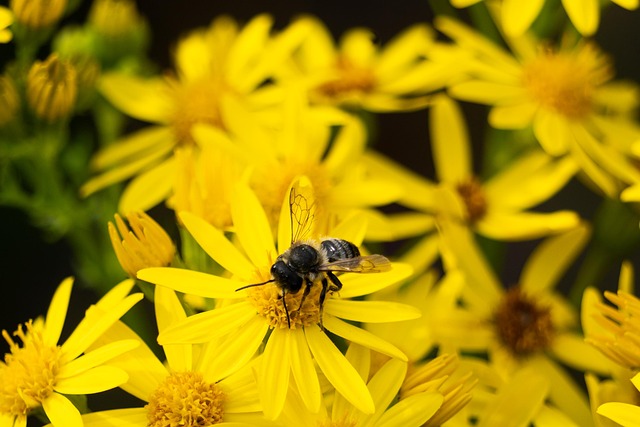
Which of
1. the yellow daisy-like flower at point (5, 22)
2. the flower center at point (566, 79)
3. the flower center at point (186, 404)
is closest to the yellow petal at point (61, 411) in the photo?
the flower center at point (186, 404)

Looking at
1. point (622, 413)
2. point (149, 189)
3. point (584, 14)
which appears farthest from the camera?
point (149, 189)

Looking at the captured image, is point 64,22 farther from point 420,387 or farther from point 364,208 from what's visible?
point 420,387

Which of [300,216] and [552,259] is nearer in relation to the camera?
[300,216]

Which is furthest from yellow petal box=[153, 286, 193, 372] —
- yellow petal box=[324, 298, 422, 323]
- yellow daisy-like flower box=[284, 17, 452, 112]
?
yellow daisy-like flower box=[284, 17, 452, 112]

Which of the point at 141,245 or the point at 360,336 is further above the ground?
the point at 141,245

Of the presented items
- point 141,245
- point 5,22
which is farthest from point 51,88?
point 141,245

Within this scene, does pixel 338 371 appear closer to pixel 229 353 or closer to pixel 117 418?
pixel 229 353

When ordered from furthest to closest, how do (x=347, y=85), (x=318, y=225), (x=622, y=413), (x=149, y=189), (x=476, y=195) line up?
(x=347, y=85) → (x=476, y=195) → (x=149, y=189) → (x=318, y=225) → (x=622, y=413)
